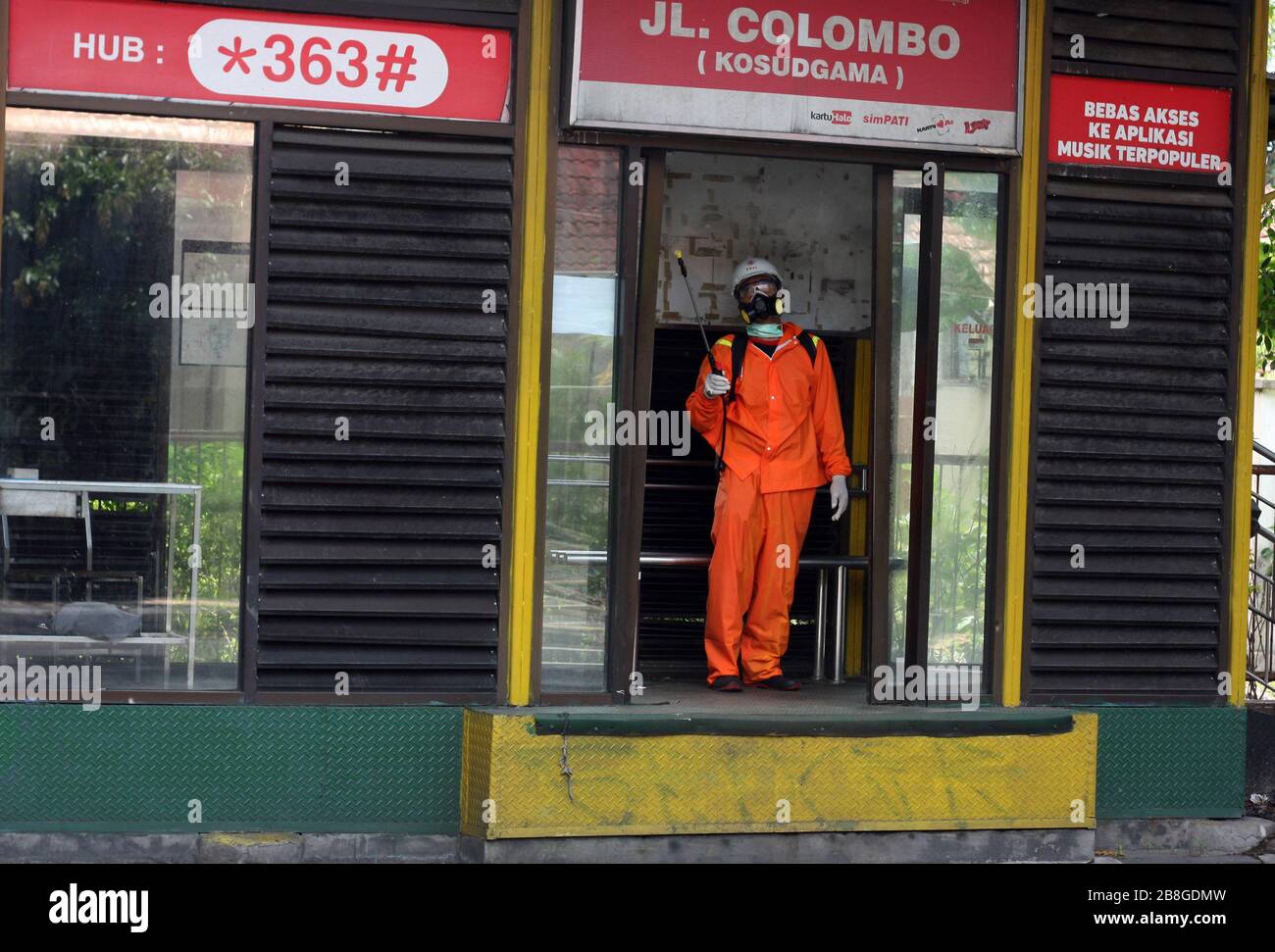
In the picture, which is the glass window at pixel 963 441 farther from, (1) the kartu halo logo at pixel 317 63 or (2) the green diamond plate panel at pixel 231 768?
(1) the kartu halo logo at pixel 317 63

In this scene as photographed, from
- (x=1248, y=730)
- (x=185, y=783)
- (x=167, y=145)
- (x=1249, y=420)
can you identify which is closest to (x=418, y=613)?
(x=185, y=783)

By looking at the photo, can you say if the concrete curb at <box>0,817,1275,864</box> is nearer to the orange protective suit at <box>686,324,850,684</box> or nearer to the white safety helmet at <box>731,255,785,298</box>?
the orange protective suit at <box>686,324,850,684</box>

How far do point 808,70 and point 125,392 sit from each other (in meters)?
3.21

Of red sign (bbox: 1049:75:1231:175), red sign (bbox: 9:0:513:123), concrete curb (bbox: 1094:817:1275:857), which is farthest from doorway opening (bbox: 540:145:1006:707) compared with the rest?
concrete curb (bbox: 1094:817:1275:857)

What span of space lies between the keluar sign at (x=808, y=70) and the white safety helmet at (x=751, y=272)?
121 centimetres

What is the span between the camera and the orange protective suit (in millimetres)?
8633

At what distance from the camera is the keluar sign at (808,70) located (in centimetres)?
752

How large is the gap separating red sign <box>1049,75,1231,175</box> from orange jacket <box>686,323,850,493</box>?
1.59 metres

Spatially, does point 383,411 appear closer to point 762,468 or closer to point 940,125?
point 762,468

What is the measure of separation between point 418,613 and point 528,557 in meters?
0.52

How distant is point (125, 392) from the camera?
716 cm
